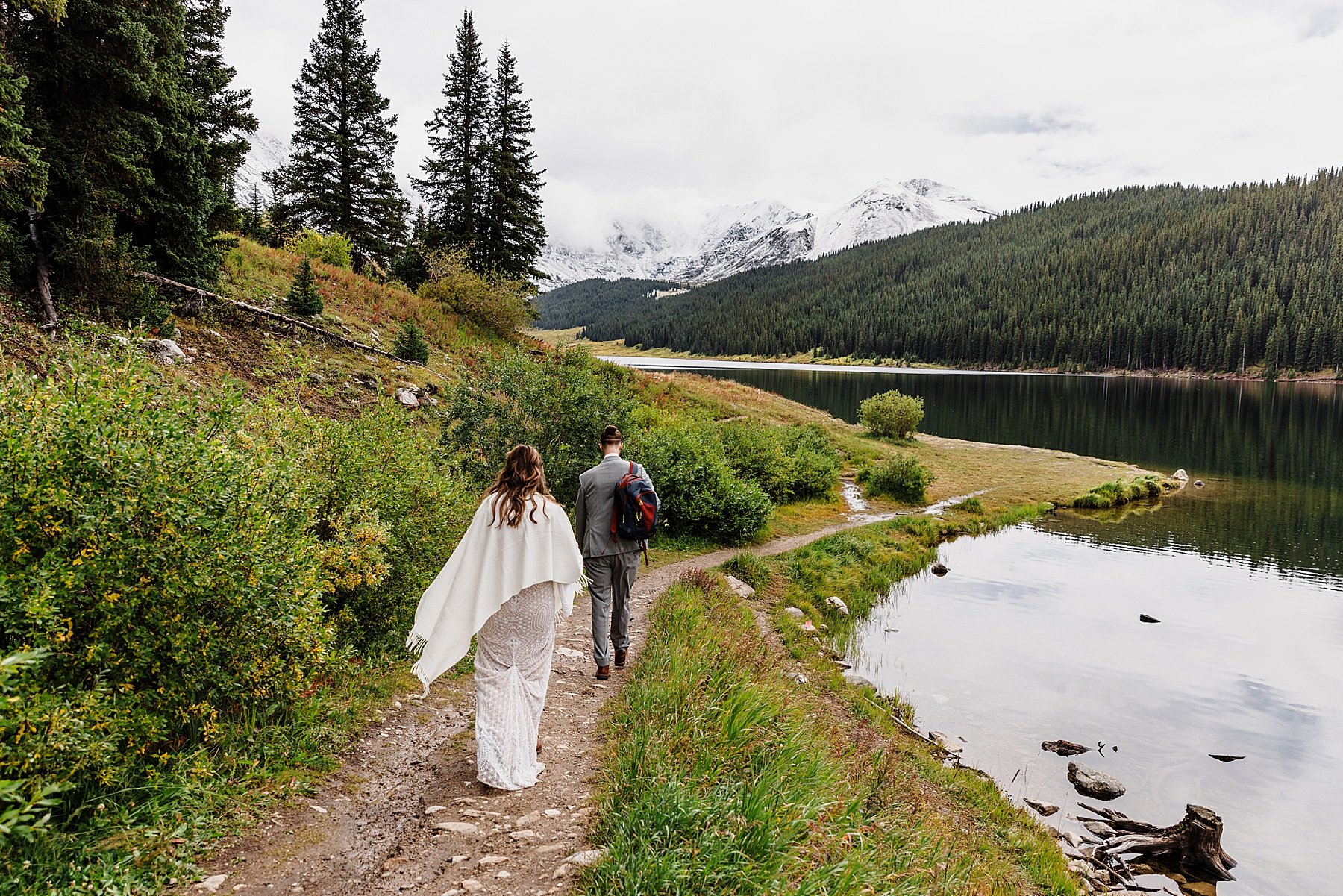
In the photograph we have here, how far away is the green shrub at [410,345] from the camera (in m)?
22.2

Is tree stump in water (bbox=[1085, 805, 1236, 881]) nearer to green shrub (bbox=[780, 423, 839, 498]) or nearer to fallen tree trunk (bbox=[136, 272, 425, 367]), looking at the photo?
green shrub (bbox=[780, 423, 839, 498])

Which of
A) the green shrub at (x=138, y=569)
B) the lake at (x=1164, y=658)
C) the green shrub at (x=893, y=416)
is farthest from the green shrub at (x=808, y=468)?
the green shrub at (x=138, y=569)

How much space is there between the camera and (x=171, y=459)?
469 centimetres

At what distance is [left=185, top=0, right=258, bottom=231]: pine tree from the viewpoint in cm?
1795

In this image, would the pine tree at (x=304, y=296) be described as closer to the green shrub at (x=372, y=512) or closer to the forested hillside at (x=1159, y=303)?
the green shrub at (x=372, y=512)

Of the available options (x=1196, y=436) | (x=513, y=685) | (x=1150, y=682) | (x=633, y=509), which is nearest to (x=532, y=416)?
(x=633, y=509)

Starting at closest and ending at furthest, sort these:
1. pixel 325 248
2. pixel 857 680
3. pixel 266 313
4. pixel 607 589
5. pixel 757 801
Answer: pixel 757 801 < pixel 607 589 < pixel 857 680 < pixel 266 313 < pixel 325 248

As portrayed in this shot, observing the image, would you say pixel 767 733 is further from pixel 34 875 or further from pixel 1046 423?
pixel 1046 423

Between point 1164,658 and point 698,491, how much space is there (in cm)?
1263

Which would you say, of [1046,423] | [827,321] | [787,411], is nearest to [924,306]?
[827,321]

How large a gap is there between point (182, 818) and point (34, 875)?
3.04ft

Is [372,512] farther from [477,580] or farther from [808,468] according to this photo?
[808,468]

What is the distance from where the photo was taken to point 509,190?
3594cm

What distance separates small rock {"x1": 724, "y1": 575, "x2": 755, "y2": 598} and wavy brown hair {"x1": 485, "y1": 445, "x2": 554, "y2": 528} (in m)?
10.5
